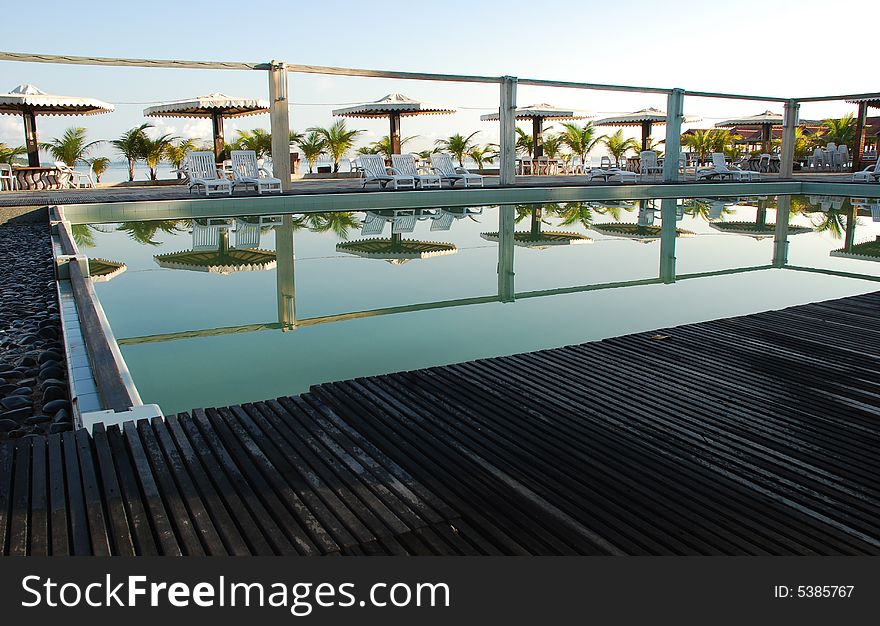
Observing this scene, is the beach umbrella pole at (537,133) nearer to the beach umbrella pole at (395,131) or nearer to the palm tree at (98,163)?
the beach umbrella pole at (395,131)

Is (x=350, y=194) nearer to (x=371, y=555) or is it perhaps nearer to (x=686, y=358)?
(x=686, y=358)

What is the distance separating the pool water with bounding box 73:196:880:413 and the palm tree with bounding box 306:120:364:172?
30.3 feet

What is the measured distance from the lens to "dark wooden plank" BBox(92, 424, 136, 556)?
173 centimetres

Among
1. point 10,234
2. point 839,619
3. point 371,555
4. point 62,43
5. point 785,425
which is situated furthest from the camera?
→ point 62,43

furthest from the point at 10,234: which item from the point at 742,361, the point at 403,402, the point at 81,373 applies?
the point at 742,361

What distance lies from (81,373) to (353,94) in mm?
28492

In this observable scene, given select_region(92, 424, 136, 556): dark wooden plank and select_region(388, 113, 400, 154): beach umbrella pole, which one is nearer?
select_region(92, 424, 136, 556): dark wooden plank

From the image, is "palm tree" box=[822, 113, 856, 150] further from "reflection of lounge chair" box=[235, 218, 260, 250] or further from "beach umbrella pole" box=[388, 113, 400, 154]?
"reflection of lounge chair" box=[235, 218, 260, 250]

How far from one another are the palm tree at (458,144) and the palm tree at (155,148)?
314 inches

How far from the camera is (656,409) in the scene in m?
2.77

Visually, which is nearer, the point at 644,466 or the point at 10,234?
the point at 644,466

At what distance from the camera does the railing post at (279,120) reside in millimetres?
12846

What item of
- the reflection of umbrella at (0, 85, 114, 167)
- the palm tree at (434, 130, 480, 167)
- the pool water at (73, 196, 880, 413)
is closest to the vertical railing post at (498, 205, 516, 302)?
the pool water at (73, 196, 880, 413)

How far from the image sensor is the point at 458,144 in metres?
22.1
